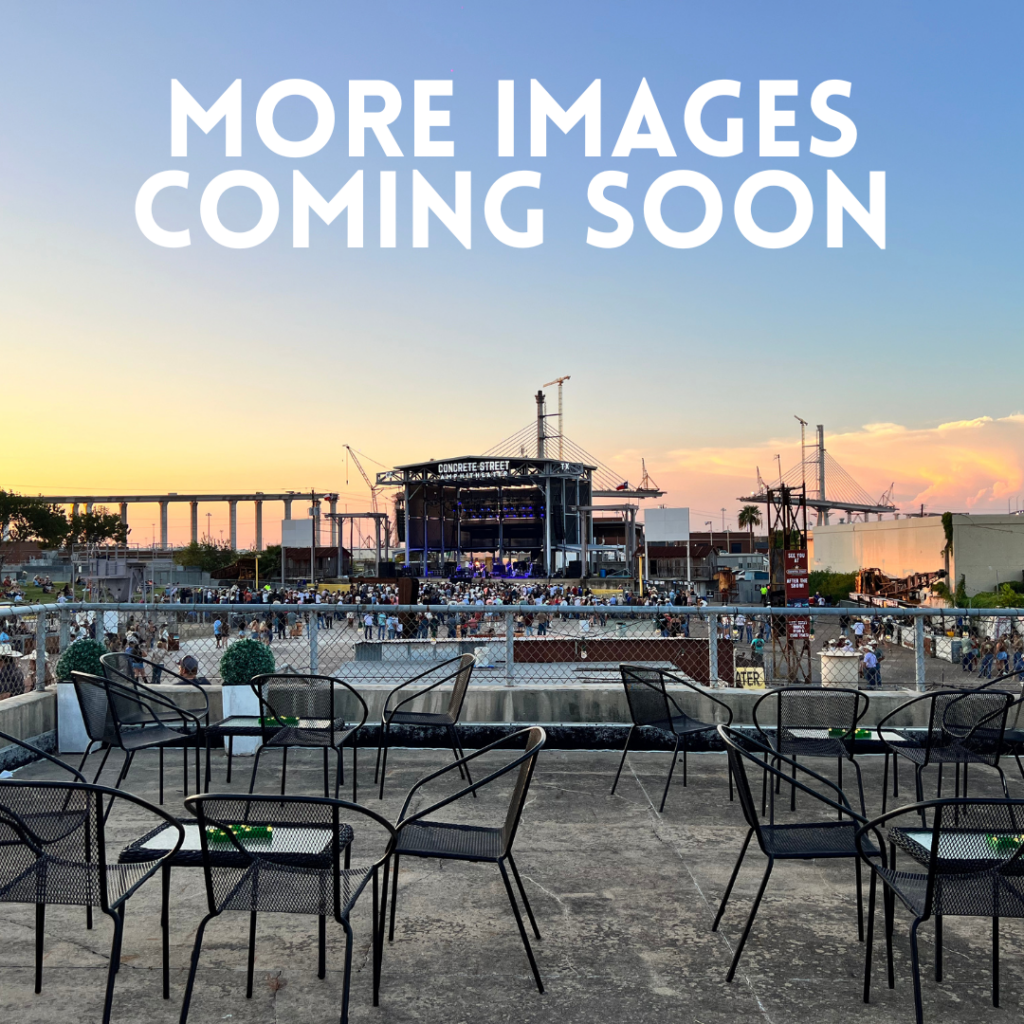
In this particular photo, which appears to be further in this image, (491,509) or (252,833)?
(491,509)

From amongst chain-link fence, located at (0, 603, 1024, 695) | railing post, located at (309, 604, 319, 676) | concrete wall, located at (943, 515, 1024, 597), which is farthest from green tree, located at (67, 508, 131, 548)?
railing post, located at (309, 604, 319, 676)

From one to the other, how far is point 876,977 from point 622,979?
0.99m

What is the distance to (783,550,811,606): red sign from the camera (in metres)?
30.5

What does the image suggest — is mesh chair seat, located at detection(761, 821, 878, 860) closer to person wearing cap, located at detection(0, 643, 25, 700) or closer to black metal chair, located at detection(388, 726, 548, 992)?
black metal chair, located at detection(388, 726, 548, 992)

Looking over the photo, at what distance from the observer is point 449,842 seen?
3572mm

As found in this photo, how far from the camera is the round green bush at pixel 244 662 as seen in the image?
285 inches

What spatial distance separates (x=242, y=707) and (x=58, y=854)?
4.16 m

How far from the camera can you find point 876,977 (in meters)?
3.47

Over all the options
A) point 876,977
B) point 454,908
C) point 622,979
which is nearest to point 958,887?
point 876,977

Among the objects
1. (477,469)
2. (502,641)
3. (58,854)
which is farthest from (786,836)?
(477,469)

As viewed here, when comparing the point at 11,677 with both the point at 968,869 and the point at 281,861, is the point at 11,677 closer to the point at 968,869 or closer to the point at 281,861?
the point at 281,861

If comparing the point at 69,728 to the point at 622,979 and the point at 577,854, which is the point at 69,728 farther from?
the point at 622,979

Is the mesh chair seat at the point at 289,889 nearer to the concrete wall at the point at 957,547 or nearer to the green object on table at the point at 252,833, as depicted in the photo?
the green object on table at the point at 252,833

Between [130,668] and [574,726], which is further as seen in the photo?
[574,726]
